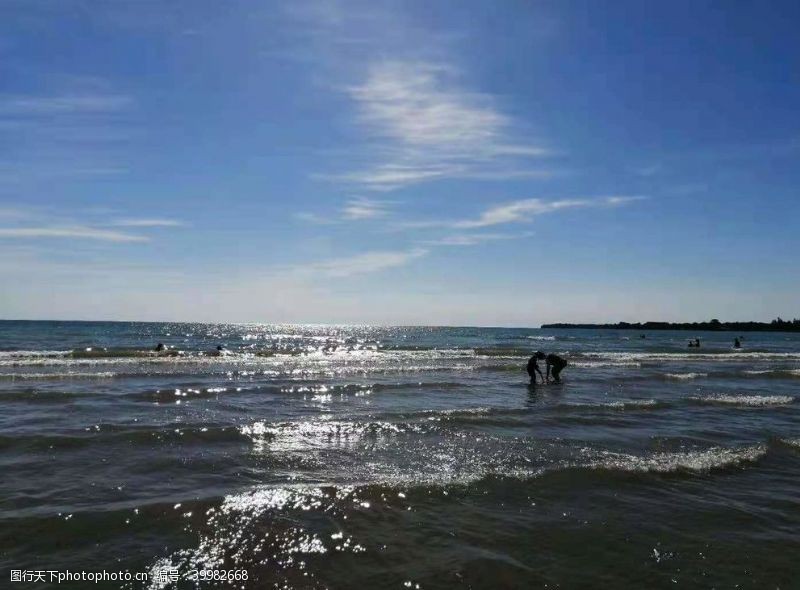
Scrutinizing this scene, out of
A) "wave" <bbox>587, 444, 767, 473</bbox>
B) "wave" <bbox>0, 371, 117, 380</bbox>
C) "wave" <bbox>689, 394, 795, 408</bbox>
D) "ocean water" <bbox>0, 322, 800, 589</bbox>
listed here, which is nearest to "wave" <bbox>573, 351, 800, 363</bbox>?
"wave" <bbox>689, 394, 795, 408</bbox>

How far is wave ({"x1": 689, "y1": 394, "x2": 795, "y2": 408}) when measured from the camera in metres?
18.4

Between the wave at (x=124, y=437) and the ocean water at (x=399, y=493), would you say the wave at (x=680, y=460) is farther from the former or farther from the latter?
the wave at (x=124, y=437)

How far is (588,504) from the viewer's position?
25.6ft

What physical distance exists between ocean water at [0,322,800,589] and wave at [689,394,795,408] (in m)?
1.08

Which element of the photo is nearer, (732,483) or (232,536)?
(232,536)

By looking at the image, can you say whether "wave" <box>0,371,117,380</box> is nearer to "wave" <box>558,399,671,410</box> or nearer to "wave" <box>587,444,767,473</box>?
"wave" <box>558,399,671,410</box>

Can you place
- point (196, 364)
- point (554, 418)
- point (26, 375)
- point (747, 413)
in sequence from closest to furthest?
point (554, 418), point (747, 413), point (26, 375), point (196, 364)

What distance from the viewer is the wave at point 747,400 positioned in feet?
60.3


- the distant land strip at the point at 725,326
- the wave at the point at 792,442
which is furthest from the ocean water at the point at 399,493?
the distant land strip at the point at 725,326

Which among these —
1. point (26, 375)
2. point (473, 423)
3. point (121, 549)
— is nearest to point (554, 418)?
point (473, 423)

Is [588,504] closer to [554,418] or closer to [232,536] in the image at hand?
[232,536]

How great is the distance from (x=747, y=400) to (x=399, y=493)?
16413 millimetres

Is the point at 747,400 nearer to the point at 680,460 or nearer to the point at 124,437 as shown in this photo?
the point at 680,460

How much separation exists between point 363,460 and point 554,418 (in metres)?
7.10
